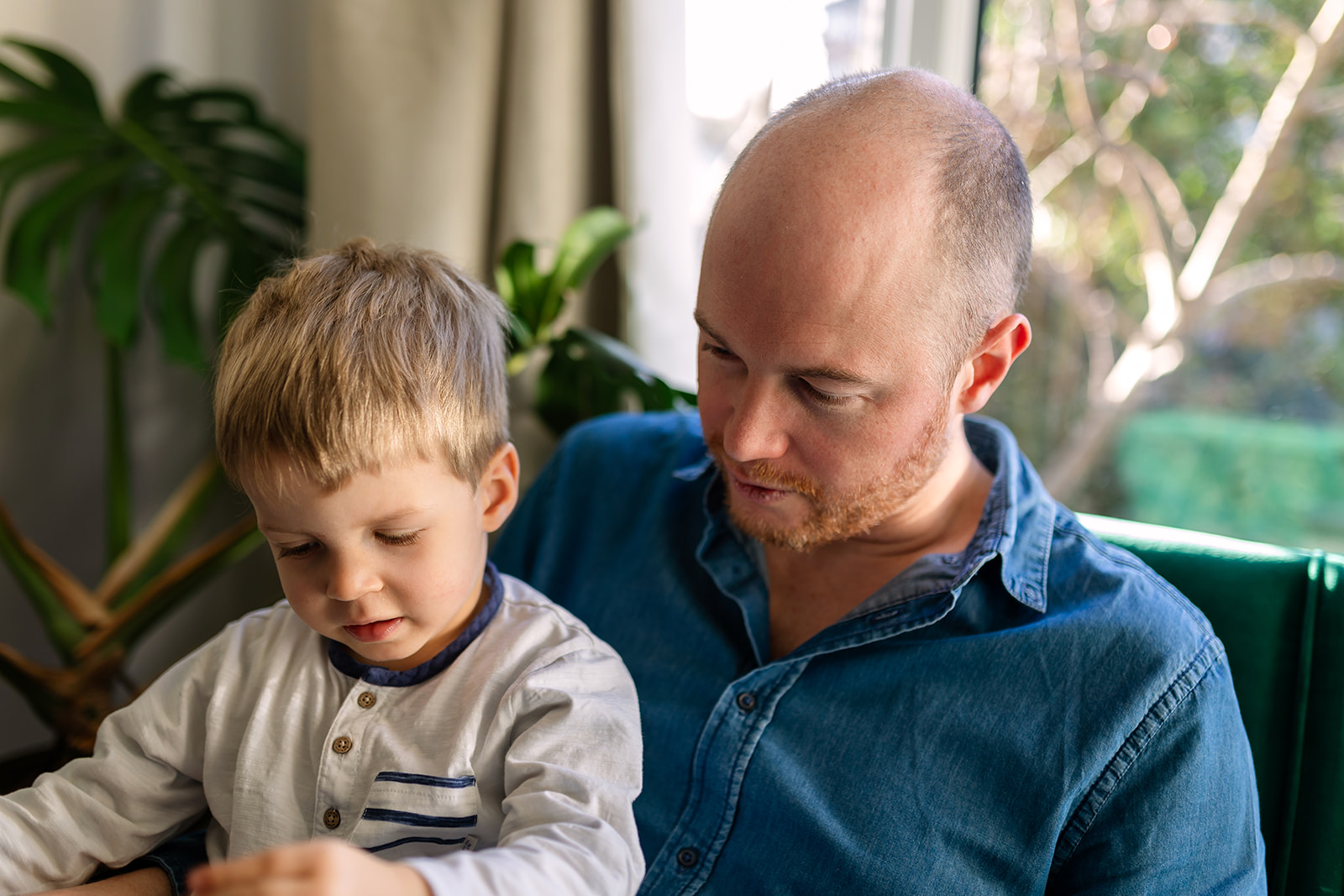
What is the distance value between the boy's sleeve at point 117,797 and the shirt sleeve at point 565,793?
33 centimetres

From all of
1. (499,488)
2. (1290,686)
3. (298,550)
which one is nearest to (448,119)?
(499,488)

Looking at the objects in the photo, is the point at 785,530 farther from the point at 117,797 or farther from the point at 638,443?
the point at 117,797

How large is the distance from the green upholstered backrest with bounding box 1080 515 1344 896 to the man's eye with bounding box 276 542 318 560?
37.0 inches

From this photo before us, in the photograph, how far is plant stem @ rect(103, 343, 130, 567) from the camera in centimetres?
190

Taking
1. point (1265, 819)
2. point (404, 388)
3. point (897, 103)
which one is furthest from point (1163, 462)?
point (404, 388)

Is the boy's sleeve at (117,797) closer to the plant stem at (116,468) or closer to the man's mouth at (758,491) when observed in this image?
the man's mouth at (758,491)

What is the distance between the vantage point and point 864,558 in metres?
1.20

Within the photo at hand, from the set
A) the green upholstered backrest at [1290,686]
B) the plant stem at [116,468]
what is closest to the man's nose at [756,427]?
the green upholstered backrest at [1290,686]

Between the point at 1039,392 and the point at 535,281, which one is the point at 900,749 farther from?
the point at 1039,392

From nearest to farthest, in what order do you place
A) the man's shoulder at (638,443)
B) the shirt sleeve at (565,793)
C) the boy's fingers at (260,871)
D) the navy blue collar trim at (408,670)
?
the boy's fingers at (260,871)
the shirt sleeve at (565,793)
the navy blue collar trim at (408,670)
the man's shoulder at (638,443)

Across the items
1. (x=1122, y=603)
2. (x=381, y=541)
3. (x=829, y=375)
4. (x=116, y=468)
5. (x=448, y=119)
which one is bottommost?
(x=116, y=468)

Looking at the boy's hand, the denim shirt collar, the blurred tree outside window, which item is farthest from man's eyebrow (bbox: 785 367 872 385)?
the blurred tree outside window

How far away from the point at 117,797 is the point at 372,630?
31 centimetres

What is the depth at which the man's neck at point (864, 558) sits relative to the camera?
1162mm
